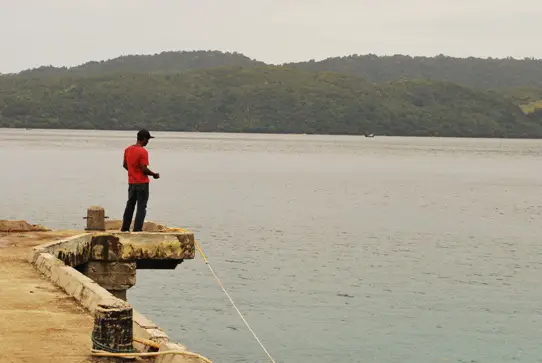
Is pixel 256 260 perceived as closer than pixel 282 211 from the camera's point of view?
Yes

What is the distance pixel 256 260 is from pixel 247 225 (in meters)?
13.6

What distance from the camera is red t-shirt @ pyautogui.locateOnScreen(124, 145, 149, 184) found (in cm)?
1587

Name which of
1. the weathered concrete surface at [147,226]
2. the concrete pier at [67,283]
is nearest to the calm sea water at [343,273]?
the weathered concrete surface at [147,226]

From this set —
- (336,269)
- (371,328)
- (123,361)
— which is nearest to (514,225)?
(336,269)

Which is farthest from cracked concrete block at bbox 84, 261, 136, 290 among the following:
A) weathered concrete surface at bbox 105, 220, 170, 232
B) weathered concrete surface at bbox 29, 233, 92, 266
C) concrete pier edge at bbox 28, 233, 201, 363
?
weathered concrete surface at bbox 105, 220, 170, 232

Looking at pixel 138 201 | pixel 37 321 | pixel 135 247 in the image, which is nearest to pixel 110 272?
pixel 135 247

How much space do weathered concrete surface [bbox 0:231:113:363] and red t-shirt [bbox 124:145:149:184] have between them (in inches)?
→ 119

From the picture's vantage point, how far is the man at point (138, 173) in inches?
623

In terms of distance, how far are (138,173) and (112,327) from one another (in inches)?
308

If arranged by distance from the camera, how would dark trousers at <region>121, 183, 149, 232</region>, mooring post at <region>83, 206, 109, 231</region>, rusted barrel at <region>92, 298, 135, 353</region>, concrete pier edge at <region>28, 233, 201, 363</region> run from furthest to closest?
mooring post at <region>83, 206, 109, 231</region> → dark trousers at <region>121, 183, 149, 232</region> → concrete pier edge at <region>28, 233, 201, 363</region> → rusted barrel at <region>92, 298, 135, 353</region>

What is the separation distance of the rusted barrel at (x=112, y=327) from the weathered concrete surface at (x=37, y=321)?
24 cm

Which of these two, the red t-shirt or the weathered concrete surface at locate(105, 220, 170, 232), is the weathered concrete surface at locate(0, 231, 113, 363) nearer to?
the red t-shirt

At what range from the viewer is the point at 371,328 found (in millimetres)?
23375

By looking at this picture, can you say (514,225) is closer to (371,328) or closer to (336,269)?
(336,269)
